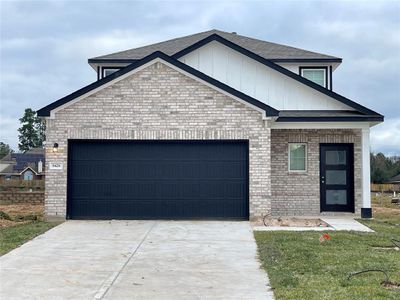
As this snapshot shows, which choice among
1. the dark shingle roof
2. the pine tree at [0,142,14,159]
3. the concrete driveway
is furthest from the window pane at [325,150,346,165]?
the pine tree at [0,142,14,159]

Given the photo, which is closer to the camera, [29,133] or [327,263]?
[327,263]

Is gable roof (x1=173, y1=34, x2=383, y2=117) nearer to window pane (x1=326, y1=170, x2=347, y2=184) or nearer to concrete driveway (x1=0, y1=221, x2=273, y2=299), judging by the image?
window pane (x1=326, y1=170, x2=347, y2=184)

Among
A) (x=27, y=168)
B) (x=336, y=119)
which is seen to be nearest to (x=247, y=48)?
(x=336, y=119)

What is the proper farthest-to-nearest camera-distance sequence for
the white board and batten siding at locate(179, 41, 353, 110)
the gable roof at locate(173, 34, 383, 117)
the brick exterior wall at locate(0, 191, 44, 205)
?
the brick exterior wall at locate(0, 191, 44, 205) < the white board and batten siding at locate(179, 41, 353, 110) < the gable roof at locate(173, 34, 383, 117)

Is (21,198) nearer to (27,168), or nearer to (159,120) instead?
(159,120)

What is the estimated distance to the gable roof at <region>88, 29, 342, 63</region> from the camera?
18.4 metres

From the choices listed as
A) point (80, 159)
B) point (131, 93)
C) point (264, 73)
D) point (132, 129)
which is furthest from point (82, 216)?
point (264, 73)

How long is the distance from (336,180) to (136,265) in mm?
9900

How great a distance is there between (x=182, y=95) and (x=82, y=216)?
4608 mm

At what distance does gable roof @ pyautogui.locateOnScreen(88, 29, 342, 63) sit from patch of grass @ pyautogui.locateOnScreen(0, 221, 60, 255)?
7426 mm

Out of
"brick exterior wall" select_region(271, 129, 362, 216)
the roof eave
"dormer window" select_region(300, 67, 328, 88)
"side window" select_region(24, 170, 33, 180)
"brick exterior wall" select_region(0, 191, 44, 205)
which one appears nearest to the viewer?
the roof eave

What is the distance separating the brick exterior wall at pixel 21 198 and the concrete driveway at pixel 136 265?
9109mm

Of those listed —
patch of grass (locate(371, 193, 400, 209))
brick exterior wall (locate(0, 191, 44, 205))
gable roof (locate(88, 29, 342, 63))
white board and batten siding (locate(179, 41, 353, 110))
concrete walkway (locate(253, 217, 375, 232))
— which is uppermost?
gable roof (locate(88, 29, 342, 63))

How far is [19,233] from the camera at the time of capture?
1205 cm
